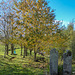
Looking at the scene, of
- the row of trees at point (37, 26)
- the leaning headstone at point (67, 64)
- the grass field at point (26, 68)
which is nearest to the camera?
the leaning headstone at point (67, 64)

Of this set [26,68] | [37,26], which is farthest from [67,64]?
[37,26]

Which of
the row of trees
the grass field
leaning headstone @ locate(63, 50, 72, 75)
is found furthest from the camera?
the row of trees

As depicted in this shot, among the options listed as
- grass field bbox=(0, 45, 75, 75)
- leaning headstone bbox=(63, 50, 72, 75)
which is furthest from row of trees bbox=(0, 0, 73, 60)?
leaning headstone bbox=(63, 50, 72, 75)

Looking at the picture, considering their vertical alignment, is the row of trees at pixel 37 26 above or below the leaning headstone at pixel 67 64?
above

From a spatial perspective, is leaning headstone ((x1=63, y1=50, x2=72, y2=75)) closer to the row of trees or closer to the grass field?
the grass field

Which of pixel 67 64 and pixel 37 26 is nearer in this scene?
pixel 67 64

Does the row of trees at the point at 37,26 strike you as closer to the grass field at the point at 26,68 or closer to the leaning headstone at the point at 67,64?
the grass field at the point at 26,68

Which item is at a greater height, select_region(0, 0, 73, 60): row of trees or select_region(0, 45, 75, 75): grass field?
select_region(0, 0, 73, 60): row of trees

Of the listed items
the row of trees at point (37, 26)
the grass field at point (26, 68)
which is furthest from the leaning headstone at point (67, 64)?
the row of trees at point (37, 26)

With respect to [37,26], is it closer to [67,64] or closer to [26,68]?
[26,68]

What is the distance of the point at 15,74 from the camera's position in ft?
20.5

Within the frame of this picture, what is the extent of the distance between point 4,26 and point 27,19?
7518mm

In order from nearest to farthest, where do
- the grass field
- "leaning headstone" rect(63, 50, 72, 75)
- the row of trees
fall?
1. "leaning headstone" rect(63, 50, 72, 75)
2. the grass field
3. the row of trees

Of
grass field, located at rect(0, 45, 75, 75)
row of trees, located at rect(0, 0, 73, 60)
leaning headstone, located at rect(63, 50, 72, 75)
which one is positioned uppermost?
row of trees, located at rect(0, 0, 73, 60)
